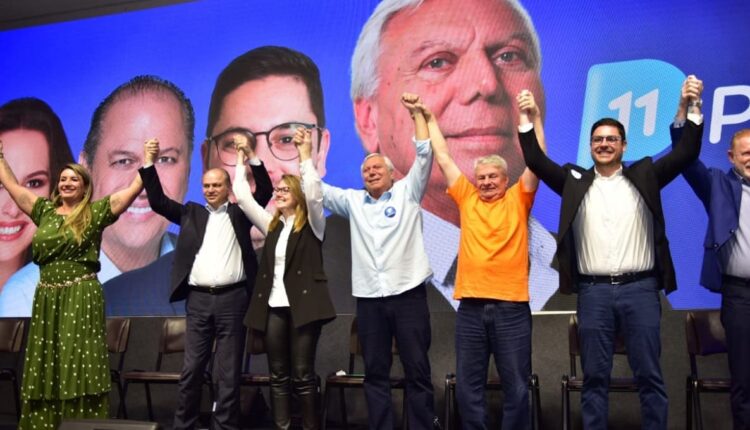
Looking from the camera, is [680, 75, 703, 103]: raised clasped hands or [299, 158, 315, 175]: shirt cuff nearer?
[680, 75, 703, 103]: raised clasped hands

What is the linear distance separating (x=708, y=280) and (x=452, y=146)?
1.84 metres

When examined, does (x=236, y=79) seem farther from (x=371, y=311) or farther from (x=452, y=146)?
(x=371, y=311)

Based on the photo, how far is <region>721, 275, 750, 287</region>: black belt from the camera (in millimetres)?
3014

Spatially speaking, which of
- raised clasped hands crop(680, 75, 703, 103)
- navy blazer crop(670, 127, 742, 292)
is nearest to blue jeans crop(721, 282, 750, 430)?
A: navy blazer crop(670, 127, 742, 292)

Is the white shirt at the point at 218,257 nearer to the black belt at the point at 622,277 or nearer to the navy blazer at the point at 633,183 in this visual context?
A: the navy blazer at the point at 633,183

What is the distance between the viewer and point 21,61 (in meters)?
5.85

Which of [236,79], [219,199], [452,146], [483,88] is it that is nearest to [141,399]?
[219,199]

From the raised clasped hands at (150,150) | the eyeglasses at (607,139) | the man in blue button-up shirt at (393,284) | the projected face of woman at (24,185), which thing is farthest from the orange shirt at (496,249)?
the projected face of woman at (24,185)

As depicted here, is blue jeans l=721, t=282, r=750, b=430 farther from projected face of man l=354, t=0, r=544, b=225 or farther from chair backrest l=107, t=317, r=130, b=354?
chair backrest l=107, t=317, r=130, b=354

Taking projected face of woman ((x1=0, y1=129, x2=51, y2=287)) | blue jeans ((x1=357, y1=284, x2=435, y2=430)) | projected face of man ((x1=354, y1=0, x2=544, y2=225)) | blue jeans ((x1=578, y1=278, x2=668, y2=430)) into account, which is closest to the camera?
blue jeans ((x1=578, y1=278, x2=668, y2=430))

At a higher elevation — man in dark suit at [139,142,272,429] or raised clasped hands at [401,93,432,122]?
raised clasped hands at [401,93,432,122]

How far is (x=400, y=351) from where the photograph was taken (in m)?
3.35

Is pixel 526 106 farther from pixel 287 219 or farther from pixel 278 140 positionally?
pixel 278 140

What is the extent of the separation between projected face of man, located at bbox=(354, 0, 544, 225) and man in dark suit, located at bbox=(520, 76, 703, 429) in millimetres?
1401
